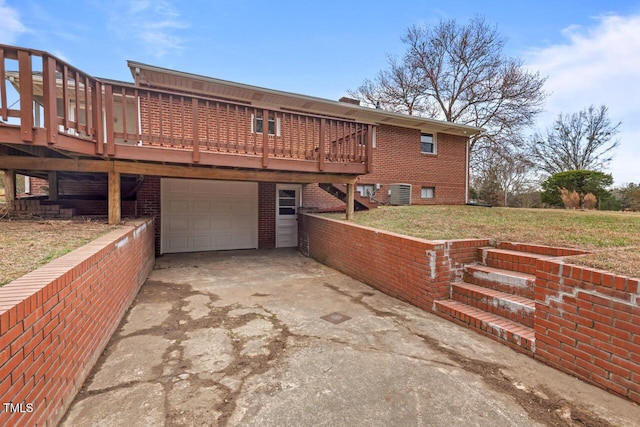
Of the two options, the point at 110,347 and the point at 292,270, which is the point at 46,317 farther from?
the point at 292,270

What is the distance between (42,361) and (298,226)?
8010 mm

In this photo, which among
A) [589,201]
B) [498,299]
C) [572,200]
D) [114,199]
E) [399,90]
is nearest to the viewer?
[498,299]

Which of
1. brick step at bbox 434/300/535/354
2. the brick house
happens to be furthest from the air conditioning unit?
brick step at bbox 434/300/535/354

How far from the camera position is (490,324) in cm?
325

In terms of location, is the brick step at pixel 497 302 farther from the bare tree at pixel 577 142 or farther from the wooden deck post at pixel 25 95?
the bare tree at pixel 577 142

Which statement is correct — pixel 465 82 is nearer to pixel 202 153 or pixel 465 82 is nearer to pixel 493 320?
pixel 202 153

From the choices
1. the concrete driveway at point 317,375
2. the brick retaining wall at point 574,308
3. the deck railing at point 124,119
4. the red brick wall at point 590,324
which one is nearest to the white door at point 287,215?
the deck railing at point 124,119

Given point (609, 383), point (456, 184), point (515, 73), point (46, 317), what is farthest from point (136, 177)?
point (515, 73)

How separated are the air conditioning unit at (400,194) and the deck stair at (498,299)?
6855mm

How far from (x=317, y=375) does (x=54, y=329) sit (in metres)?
1.86

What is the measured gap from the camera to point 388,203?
450 inches

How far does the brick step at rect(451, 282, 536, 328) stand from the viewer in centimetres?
317

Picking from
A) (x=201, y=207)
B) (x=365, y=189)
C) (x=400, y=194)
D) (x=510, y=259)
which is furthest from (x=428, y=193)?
(x=510, y=259)

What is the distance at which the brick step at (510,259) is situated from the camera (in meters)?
3.64
